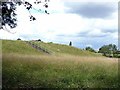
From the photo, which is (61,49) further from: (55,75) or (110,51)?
(55,75)

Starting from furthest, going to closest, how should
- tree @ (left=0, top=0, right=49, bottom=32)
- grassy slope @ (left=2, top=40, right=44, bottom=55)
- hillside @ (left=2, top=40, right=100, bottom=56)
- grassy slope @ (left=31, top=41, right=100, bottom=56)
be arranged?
grassy slope @ (left=31, top=41, right=100, bottom=56), hillside @ (left=2, top=40, right=100, bottom=56), grassy slope @ (left=2, top=40, right=44, bottom=55), tree @ (left=0, top=0, right=49, bottom=32)

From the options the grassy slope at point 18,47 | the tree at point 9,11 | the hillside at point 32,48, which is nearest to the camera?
the tree at point 9,11

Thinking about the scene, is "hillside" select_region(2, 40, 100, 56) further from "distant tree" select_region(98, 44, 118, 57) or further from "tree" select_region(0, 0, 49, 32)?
"tree" select_region(0, 0, 49, 32)

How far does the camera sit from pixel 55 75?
65.0 ft

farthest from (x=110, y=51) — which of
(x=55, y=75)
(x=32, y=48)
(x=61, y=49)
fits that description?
(x=55, y=75)

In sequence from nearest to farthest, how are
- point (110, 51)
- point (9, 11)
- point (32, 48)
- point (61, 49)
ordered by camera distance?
point (9, 11) → point (32, 48) → point (61, 49) → point (110, 51)

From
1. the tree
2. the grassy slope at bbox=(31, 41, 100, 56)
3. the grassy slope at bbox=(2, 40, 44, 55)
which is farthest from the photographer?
the grassy slope at bbox=(31, 41, 100, 56)

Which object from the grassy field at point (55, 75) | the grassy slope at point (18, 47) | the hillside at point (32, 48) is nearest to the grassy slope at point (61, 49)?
the hillside at point (32, 48)

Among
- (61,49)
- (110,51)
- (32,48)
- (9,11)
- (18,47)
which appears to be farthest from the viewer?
(110,51)

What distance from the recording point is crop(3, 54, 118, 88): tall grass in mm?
16594

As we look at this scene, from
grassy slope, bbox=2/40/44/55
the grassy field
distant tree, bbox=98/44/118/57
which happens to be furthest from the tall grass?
grassy slope, bbox=2/40/44/55

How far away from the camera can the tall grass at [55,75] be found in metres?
16.6

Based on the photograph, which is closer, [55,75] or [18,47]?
[55,75]

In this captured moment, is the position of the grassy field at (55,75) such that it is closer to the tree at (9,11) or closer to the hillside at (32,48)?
the tree at (9,11)
